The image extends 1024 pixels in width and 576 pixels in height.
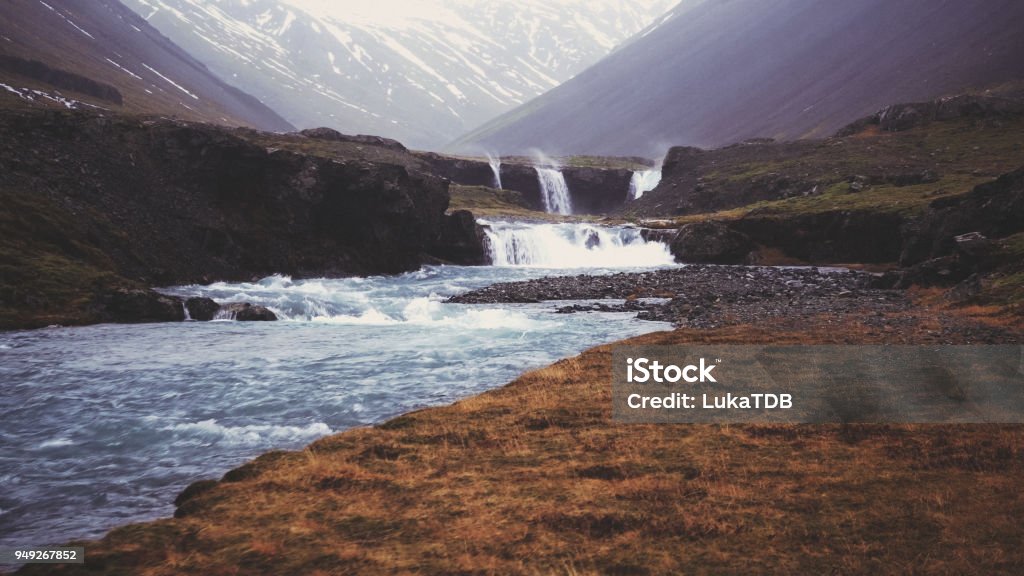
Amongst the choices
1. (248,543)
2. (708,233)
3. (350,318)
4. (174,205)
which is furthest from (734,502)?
(708,233)

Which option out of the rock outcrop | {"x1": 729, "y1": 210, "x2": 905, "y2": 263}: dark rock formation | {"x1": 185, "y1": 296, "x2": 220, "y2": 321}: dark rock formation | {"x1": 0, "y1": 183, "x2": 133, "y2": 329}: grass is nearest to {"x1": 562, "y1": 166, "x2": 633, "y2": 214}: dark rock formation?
{"x1": 729, "y1": 210, "x2": 905, "y2": 263}: dark rock formation

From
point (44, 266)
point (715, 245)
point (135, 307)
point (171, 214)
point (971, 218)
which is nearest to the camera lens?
point (135, 307)

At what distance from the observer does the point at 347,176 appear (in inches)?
2501

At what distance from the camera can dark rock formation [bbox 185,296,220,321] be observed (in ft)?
121

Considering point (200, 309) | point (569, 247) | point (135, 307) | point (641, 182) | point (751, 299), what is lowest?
point (751, 299)

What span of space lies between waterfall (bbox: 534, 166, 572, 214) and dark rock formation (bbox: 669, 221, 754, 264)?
82.0 metres

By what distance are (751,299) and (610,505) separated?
32994mm

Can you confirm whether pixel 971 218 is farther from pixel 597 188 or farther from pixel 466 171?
pixel 466 171

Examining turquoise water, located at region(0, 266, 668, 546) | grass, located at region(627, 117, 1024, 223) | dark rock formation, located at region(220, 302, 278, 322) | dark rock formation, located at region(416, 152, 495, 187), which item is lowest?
turquoise water, located at region(0, 266, 668, 546)

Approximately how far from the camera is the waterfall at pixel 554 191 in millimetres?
153625

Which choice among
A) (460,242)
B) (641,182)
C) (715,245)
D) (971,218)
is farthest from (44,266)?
(641,182)

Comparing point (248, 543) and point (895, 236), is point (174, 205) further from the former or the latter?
point (895, 236)

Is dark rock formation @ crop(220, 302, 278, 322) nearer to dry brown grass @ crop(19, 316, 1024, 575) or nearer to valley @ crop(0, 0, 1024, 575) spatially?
valley @ crop(0, 0, 1024, 575)

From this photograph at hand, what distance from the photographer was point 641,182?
492ft
